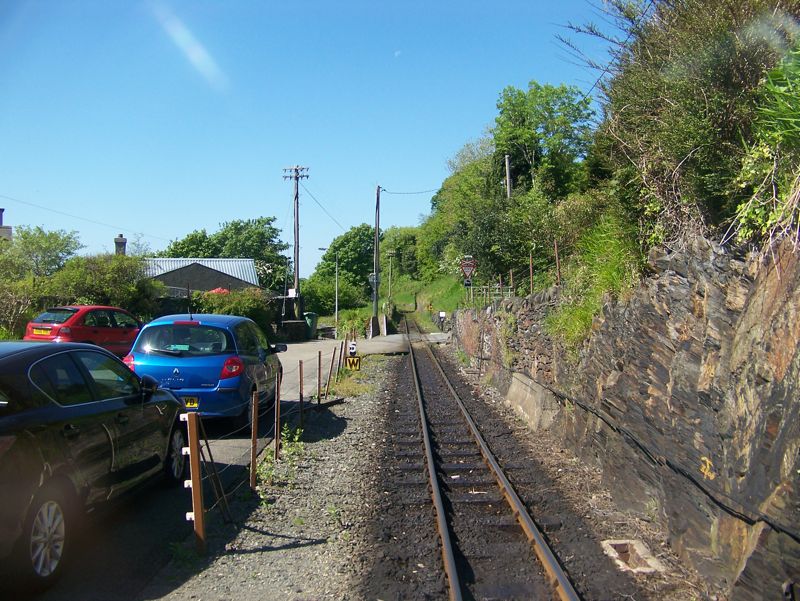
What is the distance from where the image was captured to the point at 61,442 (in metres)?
4.72

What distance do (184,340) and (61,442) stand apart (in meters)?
5.24

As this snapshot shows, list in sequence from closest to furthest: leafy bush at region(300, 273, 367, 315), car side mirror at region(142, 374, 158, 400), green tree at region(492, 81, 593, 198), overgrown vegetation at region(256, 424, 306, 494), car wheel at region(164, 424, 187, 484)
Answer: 1. car side mirror at region(142, 374, 158, 400)
2. car wheel at region(164, 424, 187, 484)
3. overgrown vegetation at region(256, 424, 306, 494)
4. green tree at region(492, 81, 593, 198)
5. leafy bush at region(300, 273, 367, 315)

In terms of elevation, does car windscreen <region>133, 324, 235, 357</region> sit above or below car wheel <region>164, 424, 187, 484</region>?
above

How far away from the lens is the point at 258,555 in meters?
5.51

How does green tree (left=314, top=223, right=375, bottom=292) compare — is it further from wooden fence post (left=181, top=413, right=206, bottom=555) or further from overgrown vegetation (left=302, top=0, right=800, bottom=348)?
wooden fence post (left=181, top=413, right=206, bottom=555)

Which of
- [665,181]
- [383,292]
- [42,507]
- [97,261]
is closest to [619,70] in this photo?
→ [665,181]

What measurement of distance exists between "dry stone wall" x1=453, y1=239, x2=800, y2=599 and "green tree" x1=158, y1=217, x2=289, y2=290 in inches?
3152

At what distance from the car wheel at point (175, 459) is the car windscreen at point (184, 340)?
238cm

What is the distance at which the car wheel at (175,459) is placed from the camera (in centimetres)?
699

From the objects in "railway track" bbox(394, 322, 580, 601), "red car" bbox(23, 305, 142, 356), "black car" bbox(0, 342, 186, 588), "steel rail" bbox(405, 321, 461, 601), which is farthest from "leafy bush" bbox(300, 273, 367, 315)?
"black car" bbox(0, 342, 186, 588)

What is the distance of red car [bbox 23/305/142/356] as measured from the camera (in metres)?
16.1

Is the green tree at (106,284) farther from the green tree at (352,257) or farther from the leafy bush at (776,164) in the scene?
the green tree at (352,257)

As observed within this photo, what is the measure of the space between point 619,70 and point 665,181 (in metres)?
2.08

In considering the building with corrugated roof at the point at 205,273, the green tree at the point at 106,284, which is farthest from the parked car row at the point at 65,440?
the building with corrugated roof at the point at 205,273
